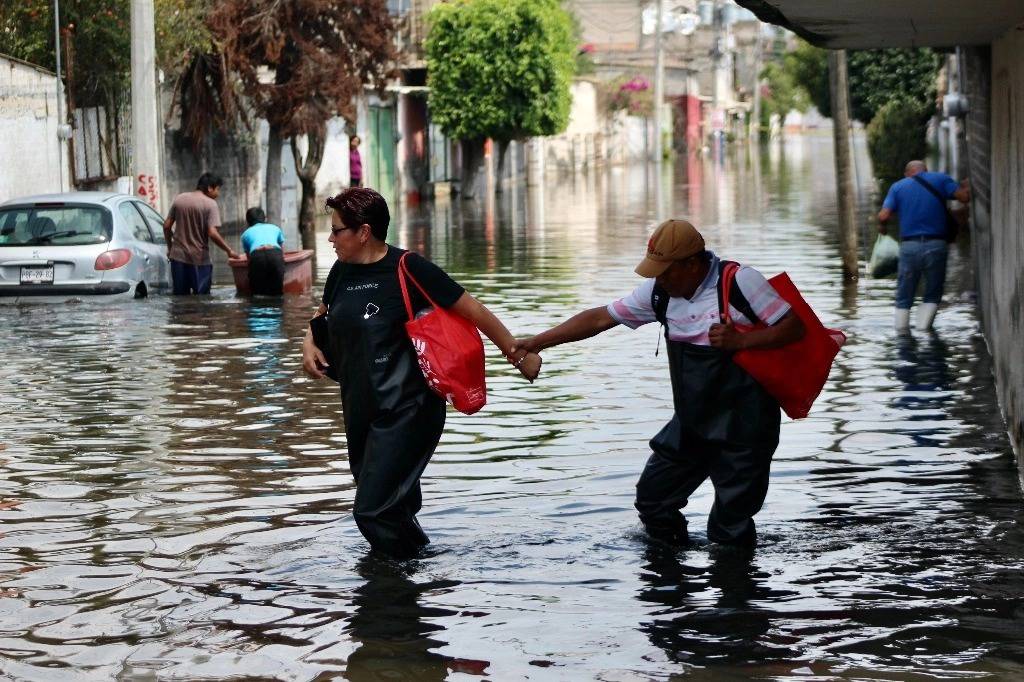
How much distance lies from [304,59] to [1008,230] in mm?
22992

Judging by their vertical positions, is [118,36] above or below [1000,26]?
above

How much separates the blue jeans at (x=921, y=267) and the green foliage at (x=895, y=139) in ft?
77.9

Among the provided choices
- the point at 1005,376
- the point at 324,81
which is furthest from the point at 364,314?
the point at 324,81

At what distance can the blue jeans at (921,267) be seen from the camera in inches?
628

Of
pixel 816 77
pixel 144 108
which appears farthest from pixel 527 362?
pixel 816 77

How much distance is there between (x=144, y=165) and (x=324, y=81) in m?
10.6

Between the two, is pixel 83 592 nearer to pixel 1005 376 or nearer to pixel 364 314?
pixel 364 314

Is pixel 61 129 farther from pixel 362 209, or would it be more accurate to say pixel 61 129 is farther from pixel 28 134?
pixel 362 209

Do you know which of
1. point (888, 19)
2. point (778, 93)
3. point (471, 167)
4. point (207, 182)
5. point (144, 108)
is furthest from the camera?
point (778, 93)

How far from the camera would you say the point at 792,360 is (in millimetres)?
7438

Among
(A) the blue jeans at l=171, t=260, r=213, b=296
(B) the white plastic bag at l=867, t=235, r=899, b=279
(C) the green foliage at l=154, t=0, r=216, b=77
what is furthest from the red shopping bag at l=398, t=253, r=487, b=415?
(C) the green foliage at l=154, t=0, r=216, b=77

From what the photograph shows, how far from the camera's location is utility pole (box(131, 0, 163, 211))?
22.0 meters

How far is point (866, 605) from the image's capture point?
7043 millimetres

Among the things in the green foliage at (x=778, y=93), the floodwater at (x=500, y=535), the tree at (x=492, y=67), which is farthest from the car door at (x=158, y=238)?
the green foliage at (x=778, y=93)
